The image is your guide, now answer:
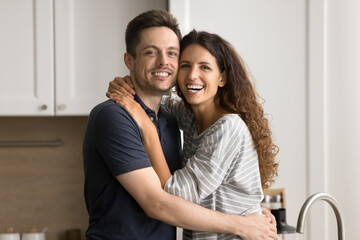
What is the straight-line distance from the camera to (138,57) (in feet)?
5.52

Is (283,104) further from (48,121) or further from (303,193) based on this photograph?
(48,121)

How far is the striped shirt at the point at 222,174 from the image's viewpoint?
4.97 ft

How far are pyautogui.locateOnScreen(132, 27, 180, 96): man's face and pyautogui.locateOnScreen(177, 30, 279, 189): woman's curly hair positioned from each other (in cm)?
8

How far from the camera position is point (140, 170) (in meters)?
1.46

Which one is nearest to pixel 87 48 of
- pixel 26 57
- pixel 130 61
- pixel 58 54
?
pixel 58 54

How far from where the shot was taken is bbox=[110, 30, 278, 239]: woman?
1528 mm

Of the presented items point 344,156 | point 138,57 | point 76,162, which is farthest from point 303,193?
point 76,162

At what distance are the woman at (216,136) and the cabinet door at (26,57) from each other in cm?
90

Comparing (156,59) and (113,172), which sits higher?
(156,59)

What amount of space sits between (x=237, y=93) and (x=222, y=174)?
337mm

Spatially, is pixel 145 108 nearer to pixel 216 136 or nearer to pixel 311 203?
pixel 216 136

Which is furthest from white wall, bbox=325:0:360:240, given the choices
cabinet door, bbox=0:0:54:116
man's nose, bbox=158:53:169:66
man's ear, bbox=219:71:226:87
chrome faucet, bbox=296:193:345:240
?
cabinet door, bbox=0:0:54:116

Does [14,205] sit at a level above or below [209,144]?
below

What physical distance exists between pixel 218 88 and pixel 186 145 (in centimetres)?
24
